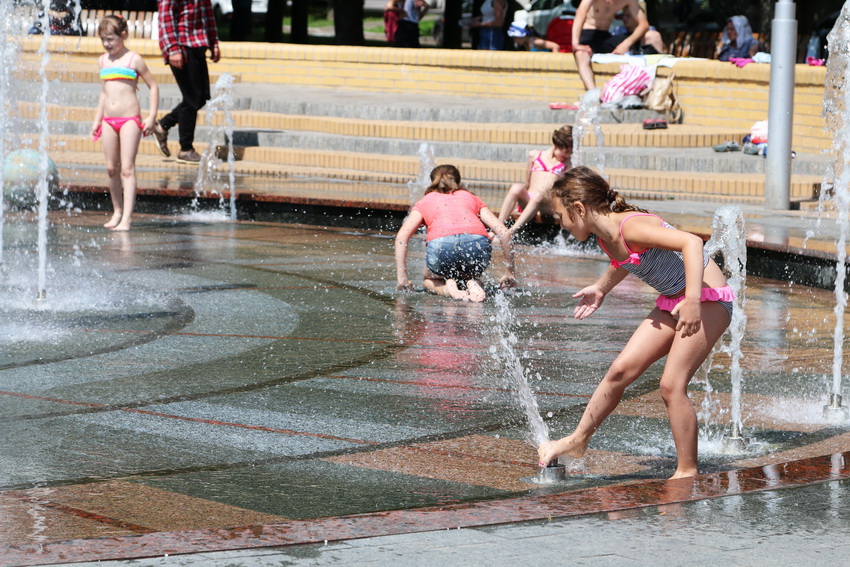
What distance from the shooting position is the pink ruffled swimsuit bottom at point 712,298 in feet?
16.1

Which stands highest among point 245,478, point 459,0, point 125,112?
point 459,0

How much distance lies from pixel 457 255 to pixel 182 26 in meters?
7.99

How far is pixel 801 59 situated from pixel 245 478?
2015 centimetres

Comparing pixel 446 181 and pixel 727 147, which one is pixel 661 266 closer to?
pixel 446 181

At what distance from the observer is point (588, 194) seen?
4.88 metres

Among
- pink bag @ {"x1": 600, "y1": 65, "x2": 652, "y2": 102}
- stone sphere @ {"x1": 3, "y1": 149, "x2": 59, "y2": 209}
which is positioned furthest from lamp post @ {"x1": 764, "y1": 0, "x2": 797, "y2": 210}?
stone sphere @ {"x1": 3, "y1": 149, "x2": 59, "y2": 209}

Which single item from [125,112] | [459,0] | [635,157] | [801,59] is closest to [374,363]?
[125,112]

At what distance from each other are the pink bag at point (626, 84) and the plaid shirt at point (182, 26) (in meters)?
4.80

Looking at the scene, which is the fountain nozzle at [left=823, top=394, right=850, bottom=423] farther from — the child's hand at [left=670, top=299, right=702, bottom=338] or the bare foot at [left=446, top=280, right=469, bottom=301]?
the bare foot at [left=446, top=280, right=469, bottom=301]

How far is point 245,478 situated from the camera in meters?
4.96

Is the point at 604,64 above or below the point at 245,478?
above

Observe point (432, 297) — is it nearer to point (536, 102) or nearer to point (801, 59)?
point (536, 102)

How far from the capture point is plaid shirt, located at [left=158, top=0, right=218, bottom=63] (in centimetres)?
1582

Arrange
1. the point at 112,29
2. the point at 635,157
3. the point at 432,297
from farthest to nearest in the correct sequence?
the point at 635,157, the point at 112,29, the point at 432,297
